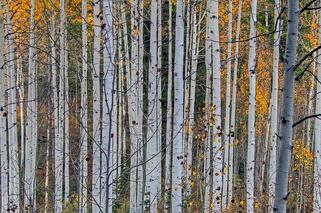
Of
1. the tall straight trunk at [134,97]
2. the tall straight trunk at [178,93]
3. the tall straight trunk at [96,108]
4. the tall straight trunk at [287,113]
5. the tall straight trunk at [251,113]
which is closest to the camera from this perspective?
the tall straight trunk at [287,113]

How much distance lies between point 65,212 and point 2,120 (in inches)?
261

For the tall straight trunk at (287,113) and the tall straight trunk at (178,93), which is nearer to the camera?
the tall straight trunk at (287,113)

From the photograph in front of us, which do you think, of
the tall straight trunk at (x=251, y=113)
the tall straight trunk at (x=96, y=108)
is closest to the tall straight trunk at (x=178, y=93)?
the tall straight trunk at (x=96, y=108)

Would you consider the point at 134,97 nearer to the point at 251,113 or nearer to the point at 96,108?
the point at 251,113

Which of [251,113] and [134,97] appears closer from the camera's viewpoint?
[251,113]

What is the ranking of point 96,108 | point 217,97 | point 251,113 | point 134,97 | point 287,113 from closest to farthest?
point 287,113, point 96,108, point 217,97, point 251,113, point 134,97

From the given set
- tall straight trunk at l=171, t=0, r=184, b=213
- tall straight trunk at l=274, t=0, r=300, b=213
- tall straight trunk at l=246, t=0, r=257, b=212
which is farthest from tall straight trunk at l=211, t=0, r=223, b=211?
tall straight trunk at l=274, t=0, r=300, b=213

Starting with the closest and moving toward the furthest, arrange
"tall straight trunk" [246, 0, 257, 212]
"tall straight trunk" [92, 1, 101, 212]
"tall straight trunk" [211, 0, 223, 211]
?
"tall straight trunk" [92, 1, 101, 212]
"tall straight trunk" [211, 0, 223, 211]
"tall straight trunk" [246, 0, 257, 212]

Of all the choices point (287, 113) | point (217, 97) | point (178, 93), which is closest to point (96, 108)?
point (178, 93)

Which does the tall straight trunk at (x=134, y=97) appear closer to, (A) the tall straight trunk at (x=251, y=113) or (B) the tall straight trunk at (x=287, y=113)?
(A) the tall straight trunk at (x=251, y=113)

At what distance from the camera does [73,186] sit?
1919 cm

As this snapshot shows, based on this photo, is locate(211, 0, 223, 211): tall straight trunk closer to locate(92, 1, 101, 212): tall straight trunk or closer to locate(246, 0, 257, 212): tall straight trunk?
locate(246, 0, 257, 212): tall straight trunk

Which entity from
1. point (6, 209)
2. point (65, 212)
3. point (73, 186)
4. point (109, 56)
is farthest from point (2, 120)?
point (73, 186)

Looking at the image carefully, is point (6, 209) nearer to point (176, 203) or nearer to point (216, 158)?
point (176, 203)
